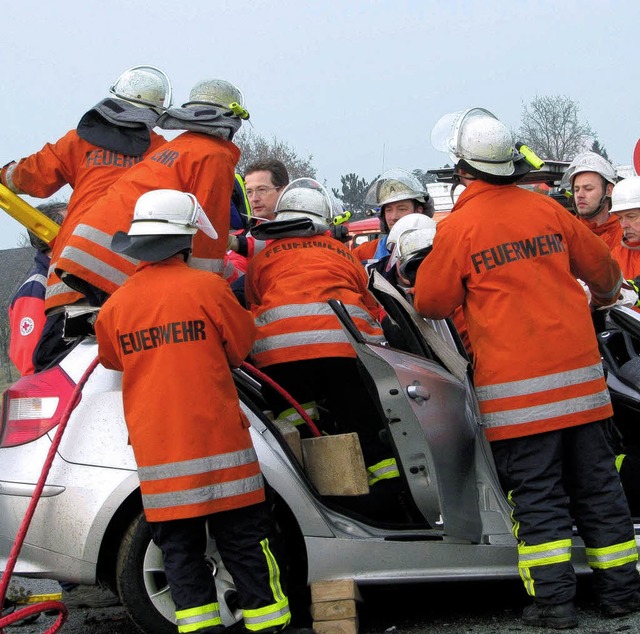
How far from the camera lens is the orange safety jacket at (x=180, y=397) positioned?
11.7 ft

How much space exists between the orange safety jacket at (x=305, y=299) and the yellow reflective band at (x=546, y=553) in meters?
1.13

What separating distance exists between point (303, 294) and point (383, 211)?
2.28m

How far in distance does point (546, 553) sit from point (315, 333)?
4.40ft

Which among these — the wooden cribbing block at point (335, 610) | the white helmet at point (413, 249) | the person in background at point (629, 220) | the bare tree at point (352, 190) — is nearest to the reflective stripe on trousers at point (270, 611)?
the wooden cribbing block at point (335, 610)

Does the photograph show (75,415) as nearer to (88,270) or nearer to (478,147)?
(88,270)

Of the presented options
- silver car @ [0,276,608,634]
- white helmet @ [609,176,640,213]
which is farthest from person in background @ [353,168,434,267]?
silver car @ [0,276,608,634]

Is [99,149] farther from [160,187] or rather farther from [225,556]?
[225,556]

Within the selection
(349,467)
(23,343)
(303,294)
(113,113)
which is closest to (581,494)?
(349,467)

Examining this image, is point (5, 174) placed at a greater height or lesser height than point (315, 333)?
greater

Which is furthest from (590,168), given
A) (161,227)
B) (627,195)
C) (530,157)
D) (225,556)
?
(225,556)

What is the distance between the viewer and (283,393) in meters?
4.32

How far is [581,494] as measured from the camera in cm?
402

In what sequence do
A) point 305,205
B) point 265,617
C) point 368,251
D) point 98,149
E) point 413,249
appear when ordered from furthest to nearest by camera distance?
1. point 368,251
2. point 305,205
3. point 98,149
4. point 413,249
5. point 265,617

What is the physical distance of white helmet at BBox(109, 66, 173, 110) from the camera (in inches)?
189
